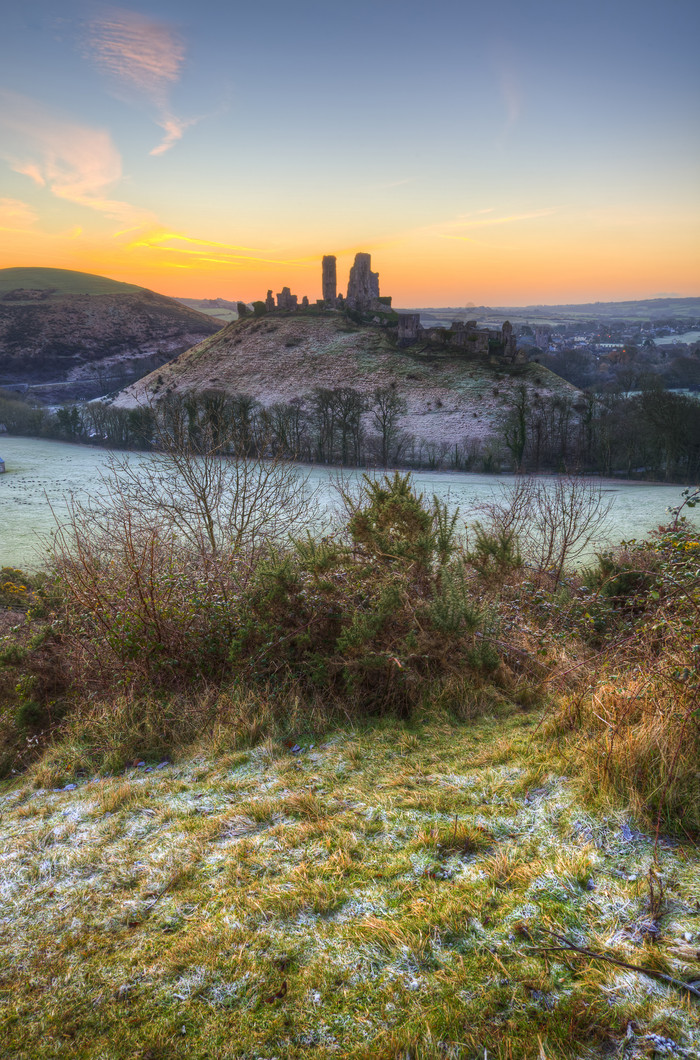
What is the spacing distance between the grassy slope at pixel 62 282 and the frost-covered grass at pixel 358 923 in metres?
154

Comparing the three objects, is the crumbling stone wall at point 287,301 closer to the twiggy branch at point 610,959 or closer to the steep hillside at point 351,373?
the steep hillside at point 351,373

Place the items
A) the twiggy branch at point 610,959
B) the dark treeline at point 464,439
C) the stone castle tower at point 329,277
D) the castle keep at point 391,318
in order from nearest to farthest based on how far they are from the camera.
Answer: the twiggy branch at point 610,959 → the dark treeline at point 464,439 → the castle keep at point 391,318 → the stone castle tower at point 329,277

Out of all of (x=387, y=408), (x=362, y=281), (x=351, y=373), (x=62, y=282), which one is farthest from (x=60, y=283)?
(x=387, y=408)

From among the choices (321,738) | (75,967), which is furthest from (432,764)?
(75,967)

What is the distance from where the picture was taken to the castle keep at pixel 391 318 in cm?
6022

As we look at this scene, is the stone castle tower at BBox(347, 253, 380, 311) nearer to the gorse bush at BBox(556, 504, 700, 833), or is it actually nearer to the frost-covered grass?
the gorse bush at BBox(556, 504, 700, 833)

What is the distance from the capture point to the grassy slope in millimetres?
137000

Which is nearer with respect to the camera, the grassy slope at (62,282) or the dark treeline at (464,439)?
the dark treeline at (464,439)

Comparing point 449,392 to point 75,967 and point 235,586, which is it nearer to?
point 235,586

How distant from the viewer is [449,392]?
55.5 m

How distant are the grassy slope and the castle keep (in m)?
72.5

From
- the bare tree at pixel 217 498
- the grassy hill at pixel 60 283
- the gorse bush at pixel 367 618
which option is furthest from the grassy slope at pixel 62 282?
the gorse bush at pixel 367 618

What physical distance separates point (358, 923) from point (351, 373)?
208ft

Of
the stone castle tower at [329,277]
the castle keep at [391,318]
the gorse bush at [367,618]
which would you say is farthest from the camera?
the stone castle tower at [329,277]
